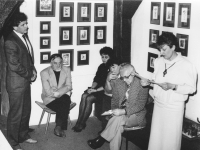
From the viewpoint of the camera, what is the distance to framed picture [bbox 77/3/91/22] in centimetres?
577

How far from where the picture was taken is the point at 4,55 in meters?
4.86

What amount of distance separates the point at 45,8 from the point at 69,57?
1037 millimetres

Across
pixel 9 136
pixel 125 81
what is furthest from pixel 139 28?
pixel 9 136

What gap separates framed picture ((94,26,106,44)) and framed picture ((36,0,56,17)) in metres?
0.96

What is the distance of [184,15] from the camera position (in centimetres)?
464

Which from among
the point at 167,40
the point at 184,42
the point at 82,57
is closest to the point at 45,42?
the point at 82,57

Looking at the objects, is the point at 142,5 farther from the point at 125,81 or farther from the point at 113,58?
the point at 125,81

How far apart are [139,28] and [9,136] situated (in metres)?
3.06

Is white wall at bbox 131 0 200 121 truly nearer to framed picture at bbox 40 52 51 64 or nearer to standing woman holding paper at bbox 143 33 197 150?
standing woman holding paper at bbox 143 33 197 150

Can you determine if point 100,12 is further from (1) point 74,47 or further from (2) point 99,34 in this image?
(1) point 74,47

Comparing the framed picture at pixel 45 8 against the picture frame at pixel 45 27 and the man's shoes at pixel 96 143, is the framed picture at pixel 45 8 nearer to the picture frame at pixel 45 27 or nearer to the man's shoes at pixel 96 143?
the picture frame at pixel 45 27

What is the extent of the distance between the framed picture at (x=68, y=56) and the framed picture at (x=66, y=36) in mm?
153

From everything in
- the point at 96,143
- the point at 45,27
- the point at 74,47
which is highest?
the point at 45,27

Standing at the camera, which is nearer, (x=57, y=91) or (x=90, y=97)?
(x=57, y=91)
